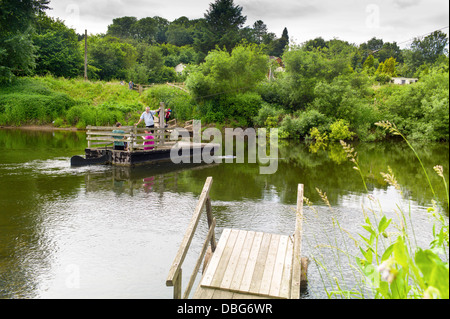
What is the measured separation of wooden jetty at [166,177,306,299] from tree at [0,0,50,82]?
74.2 ft

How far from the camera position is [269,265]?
500 cm

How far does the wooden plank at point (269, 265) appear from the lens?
4.40 metres

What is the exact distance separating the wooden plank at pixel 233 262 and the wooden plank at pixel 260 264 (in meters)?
0.26

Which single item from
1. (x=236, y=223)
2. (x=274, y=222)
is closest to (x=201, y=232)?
(x=236, y=223)

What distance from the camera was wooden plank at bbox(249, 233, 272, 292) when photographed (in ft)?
14.6

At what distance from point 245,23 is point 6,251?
50310 mm

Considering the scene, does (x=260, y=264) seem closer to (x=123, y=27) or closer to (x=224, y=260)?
(x=224, y=260)

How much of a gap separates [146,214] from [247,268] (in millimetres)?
4988

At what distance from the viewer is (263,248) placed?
553 cm

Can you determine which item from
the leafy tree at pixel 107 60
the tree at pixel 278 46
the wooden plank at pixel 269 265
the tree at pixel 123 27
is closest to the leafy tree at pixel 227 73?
the leafy tree at pixel 107 60

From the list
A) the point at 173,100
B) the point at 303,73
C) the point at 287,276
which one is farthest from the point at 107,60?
the point at 287,276

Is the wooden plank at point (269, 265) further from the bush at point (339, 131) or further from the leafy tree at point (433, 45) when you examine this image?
the bush at point (339, 131)

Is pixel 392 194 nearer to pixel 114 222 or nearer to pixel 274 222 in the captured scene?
pixel 274 222

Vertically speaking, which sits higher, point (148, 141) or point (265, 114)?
point (265, 114)
